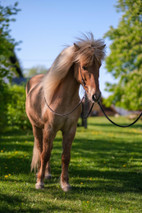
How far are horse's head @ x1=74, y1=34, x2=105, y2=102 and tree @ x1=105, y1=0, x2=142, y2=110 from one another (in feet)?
50.4

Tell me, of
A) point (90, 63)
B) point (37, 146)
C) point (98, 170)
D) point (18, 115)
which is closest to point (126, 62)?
point (18, 115)

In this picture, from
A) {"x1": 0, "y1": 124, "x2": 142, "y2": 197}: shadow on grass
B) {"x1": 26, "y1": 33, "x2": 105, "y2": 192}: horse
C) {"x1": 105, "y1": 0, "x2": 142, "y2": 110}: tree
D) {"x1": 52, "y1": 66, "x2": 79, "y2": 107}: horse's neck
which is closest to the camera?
{"x1": 26, "y1": 33, "x2": 105, "y2": 192}: horse

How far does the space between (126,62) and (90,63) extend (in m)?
19.0

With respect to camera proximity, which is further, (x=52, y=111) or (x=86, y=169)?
(x=86, y=169)

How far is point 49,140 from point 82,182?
1348 millimetres

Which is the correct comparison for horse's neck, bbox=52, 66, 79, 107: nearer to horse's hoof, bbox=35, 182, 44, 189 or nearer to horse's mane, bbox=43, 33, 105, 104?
horse's mane, bbox=43, 33, 105, 104

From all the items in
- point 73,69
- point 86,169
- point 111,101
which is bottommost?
point 111,101

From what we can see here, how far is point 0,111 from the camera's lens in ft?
37.0

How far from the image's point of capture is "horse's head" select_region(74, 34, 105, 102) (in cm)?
372

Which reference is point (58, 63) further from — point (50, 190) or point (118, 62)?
point (118, 62)

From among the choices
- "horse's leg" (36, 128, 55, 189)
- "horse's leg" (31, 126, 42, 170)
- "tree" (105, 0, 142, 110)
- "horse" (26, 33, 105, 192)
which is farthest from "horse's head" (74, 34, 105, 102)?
"tree" (105, 0, 142, 110)

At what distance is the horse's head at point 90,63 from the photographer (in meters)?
3.72

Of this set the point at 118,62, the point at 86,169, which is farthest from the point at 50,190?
the point at 118,62

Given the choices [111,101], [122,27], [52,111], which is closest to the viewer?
[52,111]
